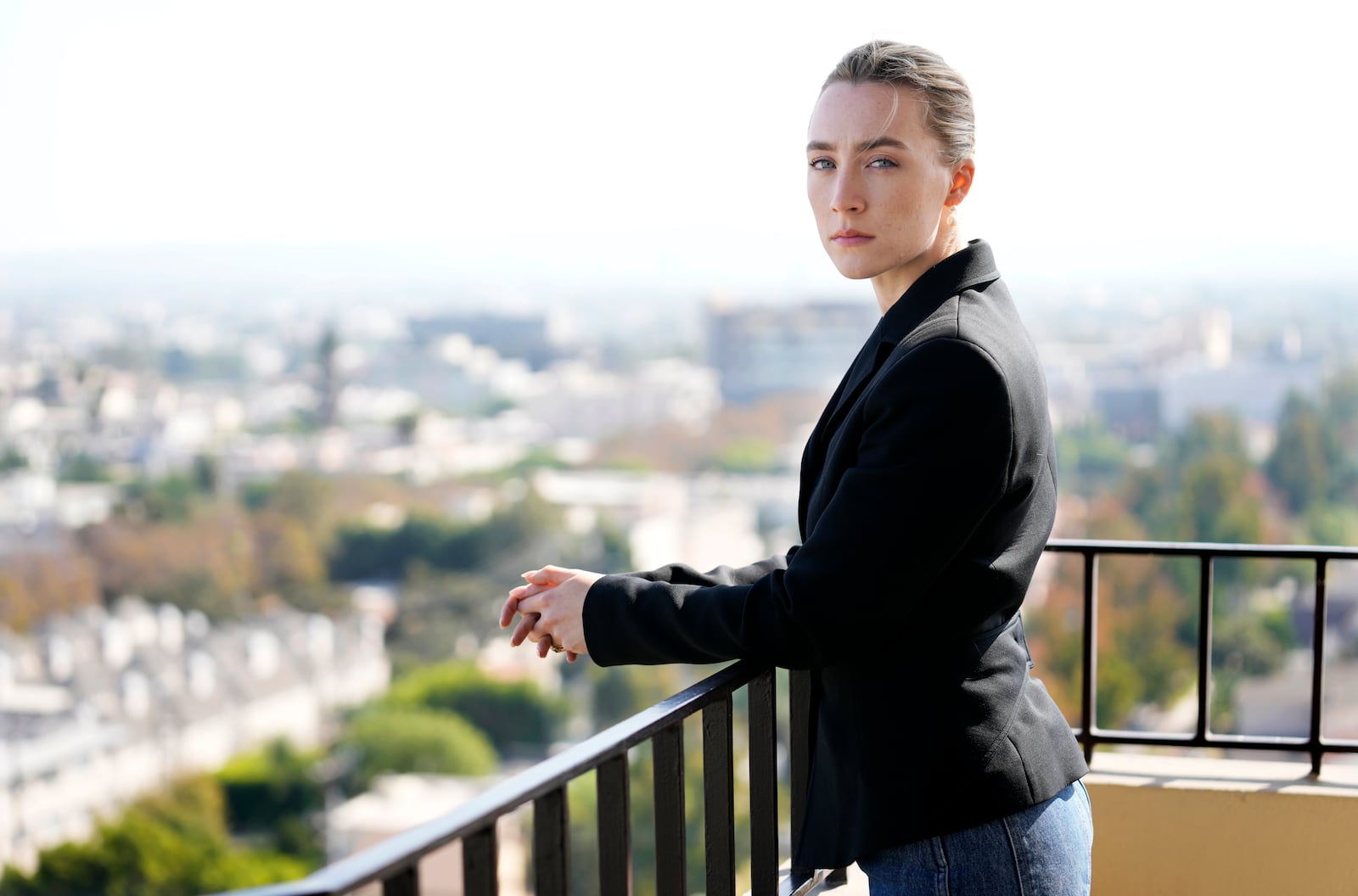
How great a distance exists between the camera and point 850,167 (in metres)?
1.10

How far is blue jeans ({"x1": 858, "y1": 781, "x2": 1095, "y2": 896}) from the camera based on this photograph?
1.05 m

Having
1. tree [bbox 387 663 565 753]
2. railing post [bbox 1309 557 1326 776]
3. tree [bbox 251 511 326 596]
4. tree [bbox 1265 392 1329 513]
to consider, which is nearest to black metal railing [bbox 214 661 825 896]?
railing post [bbox 1309 557 1326 776]

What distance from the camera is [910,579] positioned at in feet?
3.18

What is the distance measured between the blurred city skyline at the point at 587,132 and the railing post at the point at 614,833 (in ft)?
186

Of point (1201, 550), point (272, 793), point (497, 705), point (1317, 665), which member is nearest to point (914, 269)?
point (1201, 550)

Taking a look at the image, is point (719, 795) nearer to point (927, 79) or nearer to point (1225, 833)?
point (927, 79)

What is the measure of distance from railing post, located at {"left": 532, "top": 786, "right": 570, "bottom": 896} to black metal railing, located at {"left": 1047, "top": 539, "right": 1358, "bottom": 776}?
129cm

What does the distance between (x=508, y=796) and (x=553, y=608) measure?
0.84ft

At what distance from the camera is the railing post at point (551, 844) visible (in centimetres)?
97

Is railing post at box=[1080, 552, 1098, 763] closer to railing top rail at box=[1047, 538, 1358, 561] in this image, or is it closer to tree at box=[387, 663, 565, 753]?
railing top rail at box=[1047, 538, 1358, 561]

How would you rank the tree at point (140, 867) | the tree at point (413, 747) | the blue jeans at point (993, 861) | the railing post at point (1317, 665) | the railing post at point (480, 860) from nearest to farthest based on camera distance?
the railing post at point (480, 860)
the blue jeans at point (993, 861)
the railing post at point (1317, 665)
the tree at point (140, 867)
the tree at point (413, 747)

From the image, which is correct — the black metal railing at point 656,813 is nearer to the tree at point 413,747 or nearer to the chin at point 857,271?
the chin at point 857,271

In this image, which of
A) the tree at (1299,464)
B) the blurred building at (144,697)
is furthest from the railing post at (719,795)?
the tree at (1299,464)

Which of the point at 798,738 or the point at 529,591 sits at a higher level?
the point at 529,591
